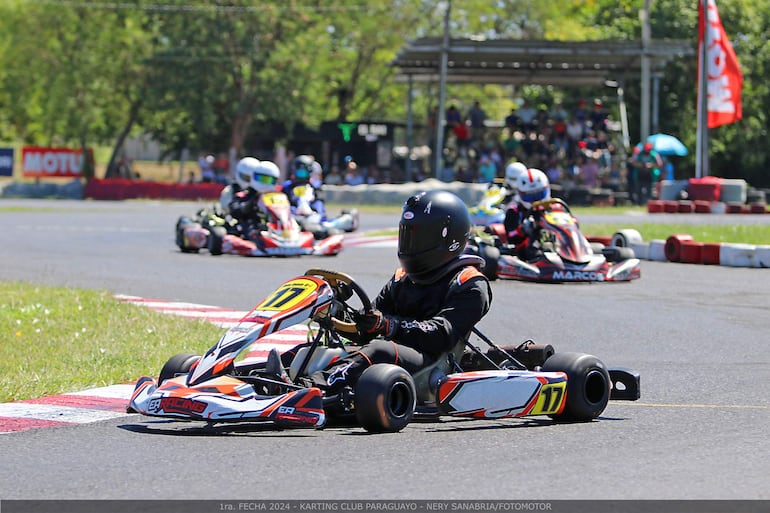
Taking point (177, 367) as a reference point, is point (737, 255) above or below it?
below

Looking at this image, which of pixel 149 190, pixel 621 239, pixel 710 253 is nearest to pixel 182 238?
pixel 621 239

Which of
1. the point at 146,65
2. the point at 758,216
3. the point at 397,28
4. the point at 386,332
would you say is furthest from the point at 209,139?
the point at 386,332

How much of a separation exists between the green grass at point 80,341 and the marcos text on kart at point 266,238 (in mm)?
5553

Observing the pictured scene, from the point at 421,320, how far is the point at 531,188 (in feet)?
28.6

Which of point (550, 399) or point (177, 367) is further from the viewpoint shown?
point (177, 367)

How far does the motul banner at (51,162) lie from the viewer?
1730 inches

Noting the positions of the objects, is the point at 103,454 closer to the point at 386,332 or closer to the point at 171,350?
the point at 386,332

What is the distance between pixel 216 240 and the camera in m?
18.5

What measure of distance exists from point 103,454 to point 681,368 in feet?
14.2

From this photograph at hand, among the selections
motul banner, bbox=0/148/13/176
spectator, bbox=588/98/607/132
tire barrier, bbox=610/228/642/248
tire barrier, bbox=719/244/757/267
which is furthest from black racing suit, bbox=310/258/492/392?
motul banner, bbox=0/148/13/176

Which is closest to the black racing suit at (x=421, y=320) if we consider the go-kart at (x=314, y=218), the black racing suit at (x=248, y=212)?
the black racing suit at (x=248, y=212)

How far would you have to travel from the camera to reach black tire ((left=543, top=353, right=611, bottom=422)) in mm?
6805

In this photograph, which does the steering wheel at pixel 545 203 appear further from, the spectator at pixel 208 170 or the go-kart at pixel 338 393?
the spectator at pixel 208 170

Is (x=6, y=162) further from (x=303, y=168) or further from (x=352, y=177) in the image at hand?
(x=303, y=168)
